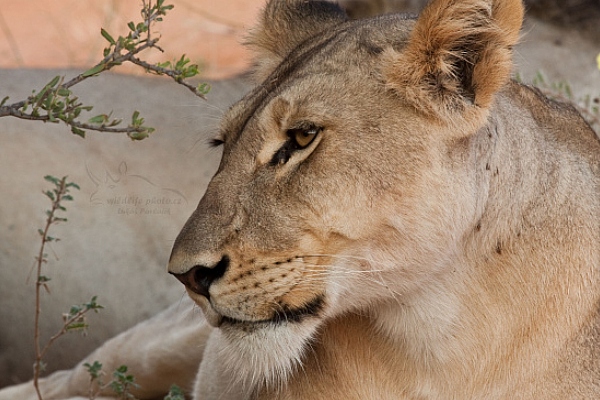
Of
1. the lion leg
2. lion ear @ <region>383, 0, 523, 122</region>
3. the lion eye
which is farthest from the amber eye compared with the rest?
the lion leg

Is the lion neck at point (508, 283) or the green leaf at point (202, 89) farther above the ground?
the green leaf at point (202, 89)

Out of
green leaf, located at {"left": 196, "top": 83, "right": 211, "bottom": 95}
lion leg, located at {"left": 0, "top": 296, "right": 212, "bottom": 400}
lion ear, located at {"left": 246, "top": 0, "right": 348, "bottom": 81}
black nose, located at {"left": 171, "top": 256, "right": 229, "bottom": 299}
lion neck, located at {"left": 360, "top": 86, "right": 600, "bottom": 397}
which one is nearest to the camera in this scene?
black nose, located at {"left": 171, "top": 256, "right": 229, "bottom": 299}

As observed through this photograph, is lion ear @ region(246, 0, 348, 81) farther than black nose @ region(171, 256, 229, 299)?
Yes

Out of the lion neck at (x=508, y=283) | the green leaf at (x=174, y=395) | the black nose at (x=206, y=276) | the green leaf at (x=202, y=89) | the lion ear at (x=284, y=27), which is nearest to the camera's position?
the black nose at (x=206, y=276)

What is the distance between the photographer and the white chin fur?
232 centimetres

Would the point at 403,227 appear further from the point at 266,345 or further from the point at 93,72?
the point at 93,72

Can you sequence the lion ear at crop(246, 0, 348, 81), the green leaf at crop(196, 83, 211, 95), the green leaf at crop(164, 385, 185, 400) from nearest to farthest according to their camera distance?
the green leaf at crop(196, 83, 211, 95) < the lion ear at crop(246, 0, 348, 81) < the green leaf at crop(164, 385, 185, 400)

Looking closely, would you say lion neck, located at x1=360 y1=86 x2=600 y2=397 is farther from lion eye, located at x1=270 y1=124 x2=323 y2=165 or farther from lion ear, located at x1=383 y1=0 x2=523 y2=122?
lion eye, located at x1=270 y1=124 x2=323 y2=165

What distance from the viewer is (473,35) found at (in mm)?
2311

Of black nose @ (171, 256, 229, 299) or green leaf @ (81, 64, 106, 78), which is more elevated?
green leaf @ (81, 64, 106, 78)

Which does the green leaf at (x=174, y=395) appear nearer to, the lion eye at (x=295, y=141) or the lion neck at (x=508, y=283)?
the lion neck at (x=508, y=283)

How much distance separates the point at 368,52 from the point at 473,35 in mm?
257

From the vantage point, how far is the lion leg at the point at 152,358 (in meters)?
4.02

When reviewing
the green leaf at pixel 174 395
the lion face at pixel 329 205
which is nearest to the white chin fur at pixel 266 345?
the lion face at pixel 329 205
